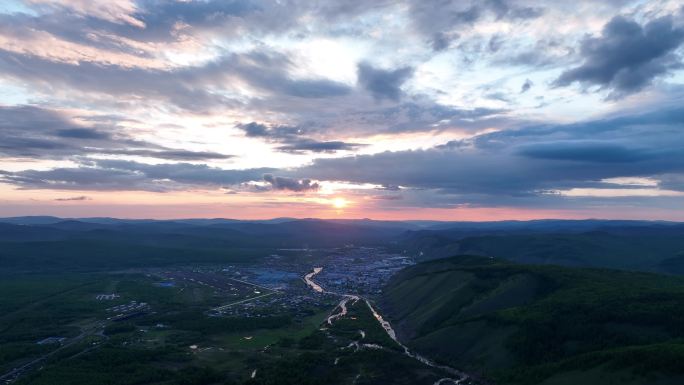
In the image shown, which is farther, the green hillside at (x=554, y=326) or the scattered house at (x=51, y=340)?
the scattered house at (x=51, y=340)

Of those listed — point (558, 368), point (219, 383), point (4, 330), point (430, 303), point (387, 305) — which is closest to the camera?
point (558, 368)

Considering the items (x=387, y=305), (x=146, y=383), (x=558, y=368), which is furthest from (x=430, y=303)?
(x=146, y=383)

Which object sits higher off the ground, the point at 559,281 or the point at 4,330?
the point at 559,281

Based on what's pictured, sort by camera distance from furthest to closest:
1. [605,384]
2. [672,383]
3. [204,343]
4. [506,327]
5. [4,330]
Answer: [4,330]
[204,343]
[506,327]
[605,384]
[672,383]

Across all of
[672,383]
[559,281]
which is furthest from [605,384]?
[559,281]

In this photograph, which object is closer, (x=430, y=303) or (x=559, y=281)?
(x=559, y=281)

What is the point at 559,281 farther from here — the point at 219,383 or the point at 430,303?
the point at 219,383

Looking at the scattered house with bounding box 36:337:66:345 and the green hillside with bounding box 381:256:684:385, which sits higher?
the green hillside with bounding box 381:256:684:385

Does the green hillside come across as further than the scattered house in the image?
No
